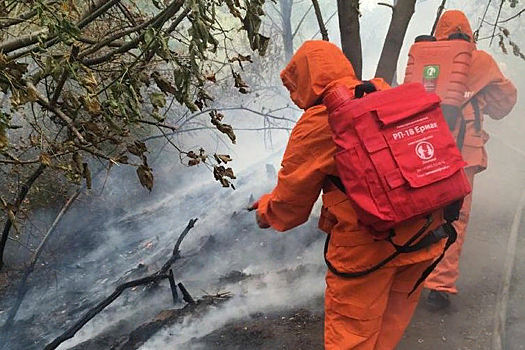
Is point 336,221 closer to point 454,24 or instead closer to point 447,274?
point 447,274

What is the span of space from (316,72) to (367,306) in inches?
49.7

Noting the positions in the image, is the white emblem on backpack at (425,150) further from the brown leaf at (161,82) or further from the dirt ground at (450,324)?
the dirt ground at (450,324)

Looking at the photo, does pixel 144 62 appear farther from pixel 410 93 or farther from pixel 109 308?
pixel 109 308

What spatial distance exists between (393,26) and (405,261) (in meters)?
2.12

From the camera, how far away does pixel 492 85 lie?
4.11 meters

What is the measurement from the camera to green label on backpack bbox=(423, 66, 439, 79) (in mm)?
4001

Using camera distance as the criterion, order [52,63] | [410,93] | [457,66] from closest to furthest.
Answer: [52,63]
[410,93]
[457,66]

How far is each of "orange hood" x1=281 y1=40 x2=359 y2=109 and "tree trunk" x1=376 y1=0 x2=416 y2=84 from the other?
4.64 ft

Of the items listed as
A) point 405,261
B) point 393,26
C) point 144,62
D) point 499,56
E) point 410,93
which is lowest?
point 499,56

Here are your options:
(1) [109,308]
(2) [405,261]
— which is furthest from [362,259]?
(1) [109,308]

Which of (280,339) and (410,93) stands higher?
(410,93)

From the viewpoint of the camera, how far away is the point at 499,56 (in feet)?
59.0

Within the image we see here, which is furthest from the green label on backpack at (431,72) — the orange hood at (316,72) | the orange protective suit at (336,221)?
the orange hood at (316,72)

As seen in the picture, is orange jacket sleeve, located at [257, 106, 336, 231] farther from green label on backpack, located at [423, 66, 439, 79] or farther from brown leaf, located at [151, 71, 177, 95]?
green label on backpack, located at [423, 66, 439, 79]
